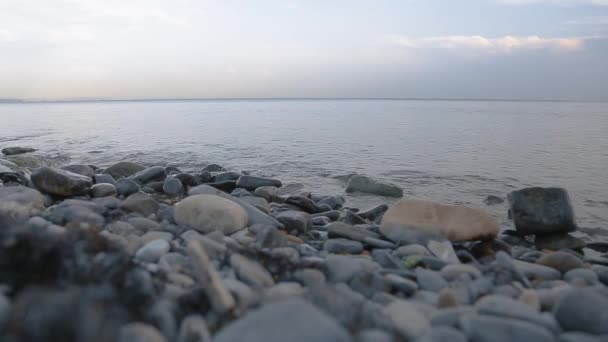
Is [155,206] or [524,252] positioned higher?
[155,206]

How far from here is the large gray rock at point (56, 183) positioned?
6.26 metres

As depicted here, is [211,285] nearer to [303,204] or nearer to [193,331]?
[193,331]

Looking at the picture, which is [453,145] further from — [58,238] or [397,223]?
[58,238]

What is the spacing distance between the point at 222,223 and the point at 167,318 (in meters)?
2.40

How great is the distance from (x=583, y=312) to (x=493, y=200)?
6410 mm

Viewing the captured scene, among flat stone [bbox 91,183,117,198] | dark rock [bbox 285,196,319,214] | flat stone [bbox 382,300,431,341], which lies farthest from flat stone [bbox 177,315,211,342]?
flat stone [bbox 91,183,117,198]

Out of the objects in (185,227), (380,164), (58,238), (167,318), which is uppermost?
(58,238)

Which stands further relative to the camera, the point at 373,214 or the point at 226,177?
the point at 226,177

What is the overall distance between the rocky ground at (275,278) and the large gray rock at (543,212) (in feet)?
0.13

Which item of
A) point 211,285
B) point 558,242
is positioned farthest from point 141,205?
point 558,242

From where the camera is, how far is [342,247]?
4355mm

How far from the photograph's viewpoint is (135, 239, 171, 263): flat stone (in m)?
3.21

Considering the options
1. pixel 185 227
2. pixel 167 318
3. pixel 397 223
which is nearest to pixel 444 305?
pixel 167 318

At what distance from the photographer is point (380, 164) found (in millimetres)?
13180
